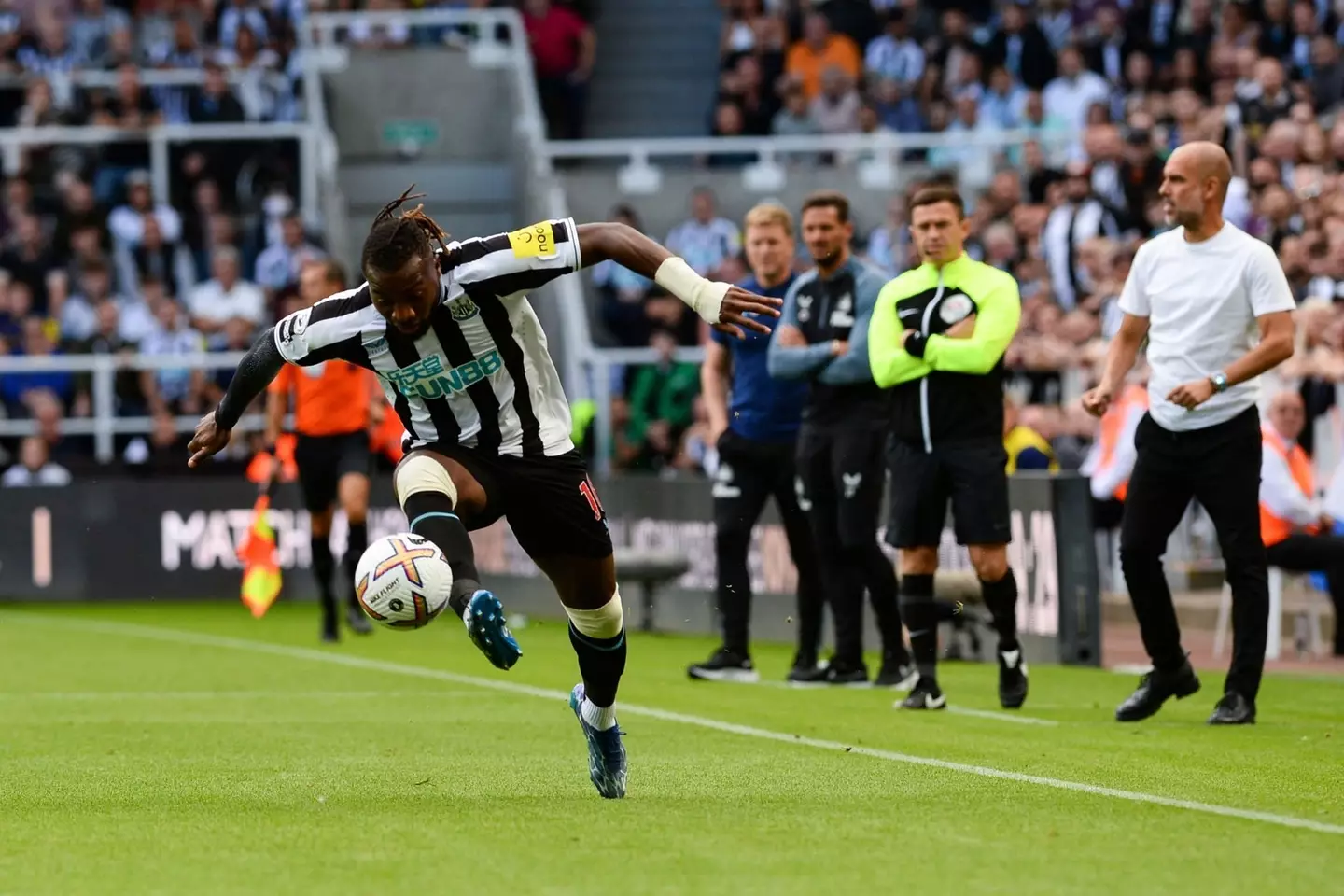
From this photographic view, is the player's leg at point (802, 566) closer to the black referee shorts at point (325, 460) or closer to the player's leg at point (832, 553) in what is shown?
the player's leg at point (832, 553)

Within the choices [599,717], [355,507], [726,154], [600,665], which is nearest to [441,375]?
[600,665]

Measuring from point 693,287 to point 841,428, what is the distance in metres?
5.03

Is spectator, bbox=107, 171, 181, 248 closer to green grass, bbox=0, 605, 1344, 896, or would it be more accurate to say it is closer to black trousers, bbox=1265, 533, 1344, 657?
green grass, bbox=0, 605, 1344, 896

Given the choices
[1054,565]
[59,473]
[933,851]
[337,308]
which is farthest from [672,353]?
[933,851]

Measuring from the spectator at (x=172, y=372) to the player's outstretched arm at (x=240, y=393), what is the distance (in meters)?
14.7

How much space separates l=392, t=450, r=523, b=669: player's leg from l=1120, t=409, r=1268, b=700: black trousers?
3621 mm

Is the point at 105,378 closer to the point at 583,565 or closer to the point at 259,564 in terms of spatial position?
the point at 259,564

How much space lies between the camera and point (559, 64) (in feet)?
89.5

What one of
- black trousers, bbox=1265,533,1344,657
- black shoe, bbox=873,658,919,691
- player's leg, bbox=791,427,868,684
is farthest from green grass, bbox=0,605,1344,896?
black trousers, bbox=1265,533,1344,657

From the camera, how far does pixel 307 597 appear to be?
21328 mm

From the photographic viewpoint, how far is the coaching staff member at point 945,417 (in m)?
10.6

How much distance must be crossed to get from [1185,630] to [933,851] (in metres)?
10.1

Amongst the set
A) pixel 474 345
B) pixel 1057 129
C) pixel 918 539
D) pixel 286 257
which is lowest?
pixel 918 539

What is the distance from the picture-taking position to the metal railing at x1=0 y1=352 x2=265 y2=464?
867 inches
